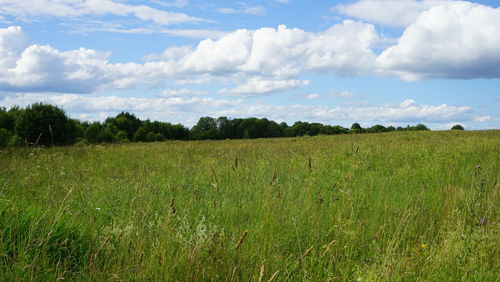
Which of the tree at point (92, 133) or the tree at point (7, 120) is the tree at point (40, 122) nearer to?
the tree at point (7, 120)

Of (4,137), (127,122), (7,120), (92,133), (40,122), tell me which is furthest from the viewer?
(127,122)

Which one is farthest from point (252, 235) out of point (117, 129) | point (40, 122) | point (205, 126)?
point (205, 126)

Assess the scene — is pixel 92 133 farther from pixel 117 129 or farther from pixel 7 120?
pixel 117 129

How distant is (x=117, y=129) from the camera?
39.7 m

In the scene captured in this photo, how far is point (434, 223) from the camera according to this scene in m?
4.95

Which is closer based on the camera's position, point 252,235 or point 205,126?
point 252,235

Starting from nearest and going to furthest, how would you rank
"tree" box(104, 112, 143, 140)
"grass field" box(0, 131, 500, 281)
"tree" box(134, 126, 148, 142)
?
"grass field" box(0, 131, 500, 281)
"tree" box(134, 126, 148, 142)
"tree" box(104, 112, 143, 140)

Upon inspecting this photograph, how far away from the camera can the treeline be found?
22094 mm

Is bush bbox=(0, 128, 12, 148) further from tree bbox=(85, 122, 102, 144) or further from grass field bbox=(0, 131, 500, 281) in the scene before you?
grass field bbox=(0, 131, 500, 281)

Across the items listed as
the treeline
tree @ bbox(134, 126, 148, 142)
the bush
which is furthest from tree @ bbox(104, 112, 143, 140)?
the bush

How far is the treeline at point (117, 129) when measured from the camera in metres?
22.1

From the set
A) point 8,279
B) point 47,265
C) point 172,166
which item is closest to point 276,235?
point 47,265

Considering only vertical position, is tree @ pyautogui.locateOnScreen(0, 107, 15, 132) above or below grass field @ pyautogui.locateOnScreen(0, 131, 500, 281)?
above

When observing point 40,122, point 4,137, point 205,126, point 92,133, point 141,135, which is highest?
point 205,126
